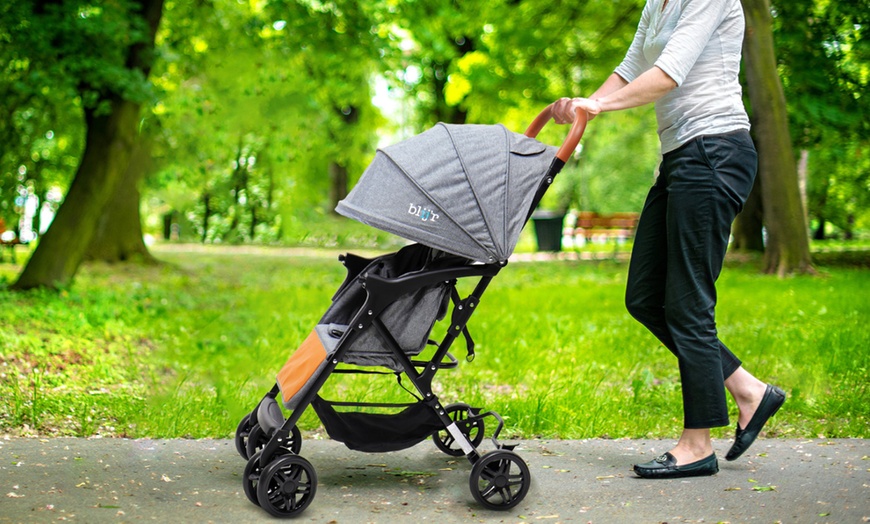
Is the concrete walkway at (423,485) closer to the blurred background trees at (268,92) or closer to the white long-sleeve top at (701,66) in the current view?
the white long-sleeve top at (701,66)

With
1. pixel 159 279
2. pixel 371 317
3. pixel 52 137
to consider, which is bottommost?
pixel 159 279

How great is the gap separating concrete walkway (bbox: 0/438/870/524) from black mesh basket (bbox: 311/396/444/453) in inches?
7.7

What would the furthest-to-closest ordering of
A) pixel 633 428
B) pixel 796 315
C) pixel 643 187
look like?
1. pixel 643 187
2. pixel 796 315
3. pixel 633 428

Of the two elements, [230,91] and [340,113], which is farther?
[340,113]

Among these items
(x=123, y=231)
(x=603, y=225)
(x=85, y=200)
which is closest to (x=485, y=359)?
(x=85, y=200)

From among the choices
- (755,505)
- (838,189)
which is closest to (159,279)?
(755,505)

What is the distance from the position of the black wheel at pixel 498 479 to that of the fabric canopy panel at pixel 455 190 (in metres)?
0.74

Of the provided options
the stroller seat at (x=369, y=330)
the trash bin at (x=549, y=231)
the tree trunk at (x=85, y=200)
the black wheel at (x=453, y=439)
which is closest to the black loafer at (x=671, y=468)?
the black wheel at (x=453, y=439)

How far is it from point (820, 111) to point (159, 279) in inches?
382

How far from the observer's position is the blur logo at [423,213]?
3240mm

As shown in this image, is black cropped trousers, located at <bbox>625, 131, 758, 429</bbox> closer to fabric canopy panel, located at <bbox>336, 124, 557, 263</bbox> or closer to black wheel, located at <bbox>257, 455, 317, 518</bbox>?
fabric canopy panel, located at <bbox>336, 124, 557, 263</bbox>

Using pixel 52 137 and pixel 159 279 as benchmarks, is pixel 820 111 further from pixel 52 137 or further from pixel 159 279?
pixel 52 137

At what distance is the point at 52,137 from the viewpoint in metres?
13.6

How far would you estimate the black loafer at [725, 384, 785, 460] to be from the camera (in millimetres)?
A: 3836
